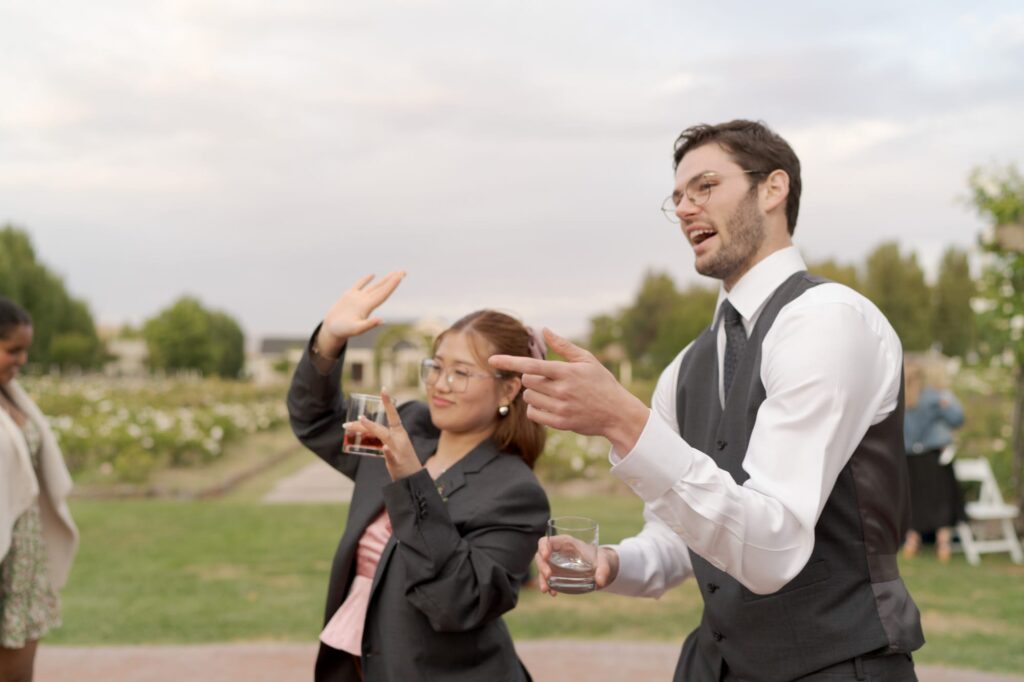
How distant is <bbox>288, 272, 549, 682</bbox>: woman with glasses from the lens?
2.62m

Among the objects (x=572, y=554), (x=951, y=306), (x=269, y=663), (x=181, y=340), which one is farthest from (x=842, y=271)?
(x=181, y=340)

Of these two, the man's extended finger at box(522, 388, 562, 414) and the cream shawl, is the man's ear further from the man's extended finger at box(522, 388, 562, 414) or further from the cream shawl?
the cream shawl

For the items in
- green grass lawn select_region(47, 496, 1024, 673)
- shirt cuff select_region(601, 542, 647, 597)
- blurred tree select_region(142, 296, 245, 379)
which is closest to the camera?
shirt cuff select_region(601, 542, 647, 597)

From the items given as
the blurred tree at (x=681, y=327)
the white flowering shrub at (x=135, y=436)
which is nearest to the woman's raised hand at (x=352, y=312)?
the white flowering shrub at (x=135, y=436)

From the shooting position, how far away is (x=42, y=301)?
60469mm

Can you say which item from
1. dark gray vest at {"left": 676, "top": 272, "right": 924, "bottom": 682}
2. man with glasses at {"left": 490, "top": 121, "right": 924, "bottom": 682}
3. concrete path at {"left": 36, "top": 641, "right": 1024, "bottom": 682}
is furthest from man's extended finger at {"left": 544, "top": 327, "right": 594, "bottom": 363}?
concrete path at {"left": 36, "top": 641, "right": 1024, "bottom": 682}

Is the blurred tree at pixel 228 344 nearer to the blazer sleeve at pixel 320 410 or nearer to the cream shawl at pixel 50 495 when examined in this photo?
the cream shawl at pixel 50 495

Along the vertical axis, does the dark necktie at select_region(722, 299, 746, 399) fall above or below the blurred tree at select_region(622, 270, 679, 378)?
above

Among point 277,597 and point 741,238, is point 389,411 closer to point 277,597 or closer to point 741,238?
point 741,238

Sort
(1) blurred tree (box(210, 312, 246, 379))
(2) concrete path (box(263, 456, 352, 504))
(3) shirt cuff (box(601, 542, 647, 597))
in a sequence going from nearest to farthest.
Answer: (3) shirt cuff (box(601, 542, 647, 597)) < (2) concrete path (box(263, 456, 352, 504)) < (1) blurred tree (box(210, 312, 246, 379))

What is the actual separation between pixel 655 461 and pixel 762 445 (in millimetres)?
271

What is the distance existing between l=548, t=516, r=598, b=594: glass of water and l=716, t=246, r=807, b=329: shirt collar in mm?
599

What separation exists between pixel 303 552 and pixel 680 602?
145 inches

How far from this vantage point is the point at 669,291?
184 ft
